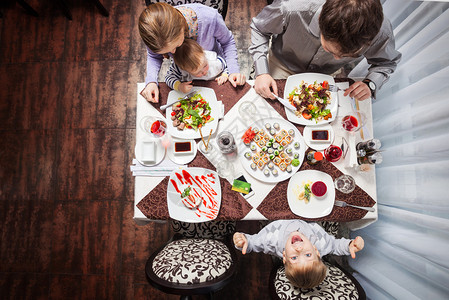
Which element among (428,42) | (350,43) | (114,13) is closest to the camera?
(350,43)

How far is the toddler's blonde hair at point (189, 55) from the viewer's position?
4.75ft

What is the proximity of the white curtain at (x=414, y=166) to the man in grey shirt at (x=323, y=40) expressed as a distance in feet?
0.62

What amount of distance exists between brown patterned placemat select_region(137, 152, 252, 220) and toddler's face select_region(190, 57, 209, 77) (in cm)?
67

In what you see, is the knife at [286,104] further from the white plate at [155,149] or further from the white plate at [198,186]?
the white plate at [155,149]

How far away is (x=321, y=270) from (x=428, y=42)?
1.44 m

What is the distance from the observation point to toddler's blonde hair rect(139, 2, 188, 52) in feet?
4.29

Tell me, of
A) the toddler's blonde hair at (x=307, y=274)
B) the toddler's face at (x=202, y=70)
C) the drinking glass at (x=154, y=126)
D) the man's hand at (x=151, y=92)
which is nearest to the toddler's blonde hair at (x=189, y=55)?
the toddler's face at (x=202, y=70)

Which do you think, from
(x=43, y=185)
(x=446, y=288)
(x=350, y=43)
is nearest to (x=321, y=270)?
(x=446, y=288)

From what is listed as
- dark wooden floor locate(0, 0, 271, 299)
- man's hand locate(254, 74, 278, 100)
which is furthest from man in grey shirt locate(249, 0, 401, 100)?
dark wooden floor locate(0, 0, 271, 299)

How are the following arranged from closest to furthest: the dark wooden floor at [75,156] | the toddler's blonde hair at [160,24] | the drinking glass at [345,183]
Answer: the toddler's blonde hair at [160,24], the drinking glass at [345,183], the dark wooden floor at [75,156]

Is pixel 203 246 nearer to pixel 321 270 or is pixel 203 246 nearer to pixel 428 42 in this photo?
pixel 321 270

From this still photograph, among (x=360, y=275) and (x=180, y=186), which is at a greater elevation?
(x=180, y=186)

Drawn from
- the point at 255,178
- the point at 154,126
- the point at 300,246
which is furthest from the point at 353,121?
the point at 154,126

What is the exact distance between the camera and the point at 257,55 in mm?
1770
